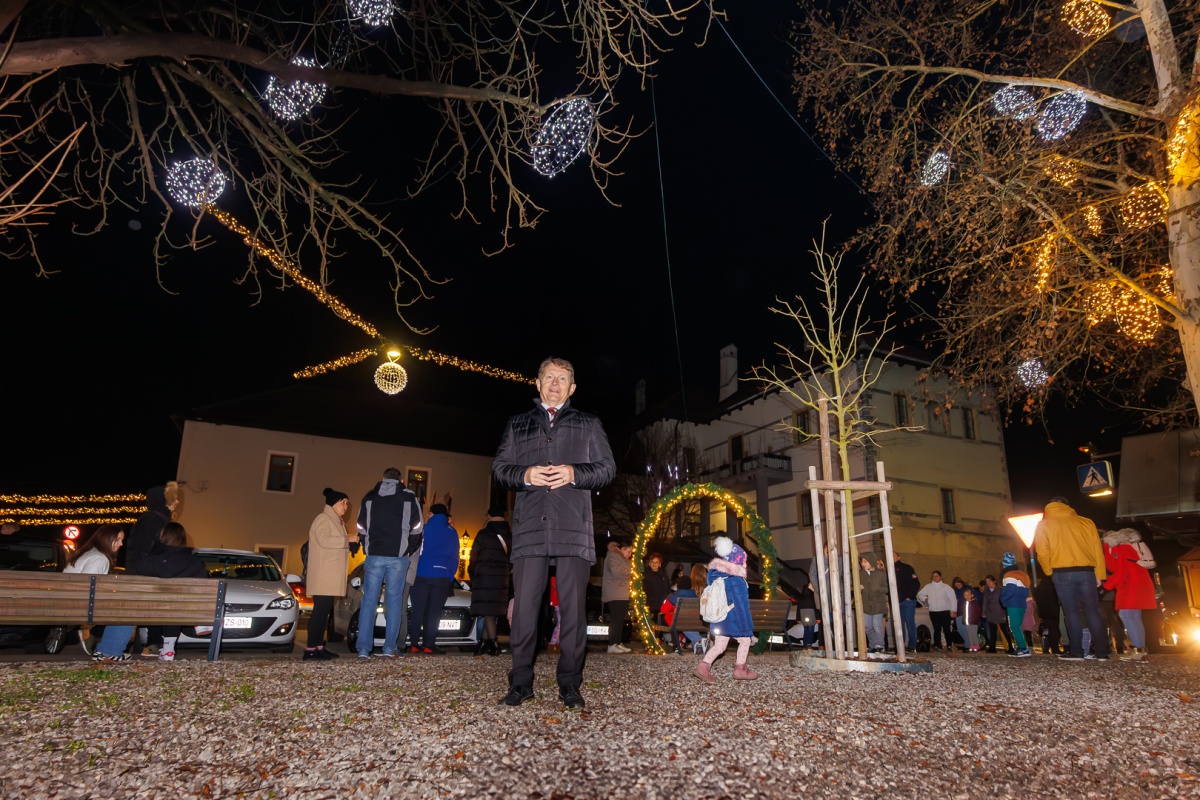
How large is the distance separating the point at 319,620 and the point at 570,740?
5259 millimetres

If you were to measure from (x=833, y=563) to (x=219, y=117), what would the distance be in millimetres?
7648

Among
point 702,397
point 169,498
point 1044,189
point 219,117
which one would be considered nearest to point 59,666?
point 169,498

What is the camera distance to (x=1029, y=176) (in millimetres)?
8781

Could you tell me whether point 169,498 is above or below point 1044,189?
below

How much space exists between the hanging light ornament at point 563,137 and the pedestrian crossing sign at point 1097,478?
493 inches

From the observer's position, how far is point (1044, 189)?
28.3ft

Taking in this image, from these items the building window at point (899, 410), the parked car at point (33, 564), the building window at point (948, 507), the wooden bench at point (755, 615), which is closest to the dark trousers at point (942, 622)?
the wooden bench at point (755, 615)

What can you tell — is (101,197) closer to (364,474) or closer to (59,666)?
(59,666)

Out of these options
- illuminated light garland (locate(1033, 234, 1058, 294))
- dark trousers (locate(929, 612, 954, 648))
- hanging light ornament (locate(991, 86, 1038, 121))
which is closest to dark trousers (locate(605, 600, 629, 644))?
illuminated light garland (locate(1033, 234, 1058, 294))

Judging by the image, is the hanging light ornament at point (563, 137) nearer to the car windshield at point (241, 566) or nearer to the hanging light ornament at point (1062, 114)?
the hanging light ornament at point (1062, 114)

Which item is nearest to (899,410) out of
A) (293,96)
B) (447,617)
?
(447,617)

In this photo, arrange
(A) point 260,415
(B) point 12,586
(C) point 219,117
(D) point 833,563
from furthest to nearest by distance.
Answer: (A) point 260,415 → (D) point 833,563 → (C) point 219,117 → (B) point 12,586

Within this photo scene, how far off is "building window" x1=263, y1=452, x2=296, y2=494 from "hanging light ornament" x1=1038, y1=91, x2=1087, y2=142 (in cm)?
2768

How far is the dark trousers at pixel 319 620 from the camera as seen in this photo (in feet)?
23.7
